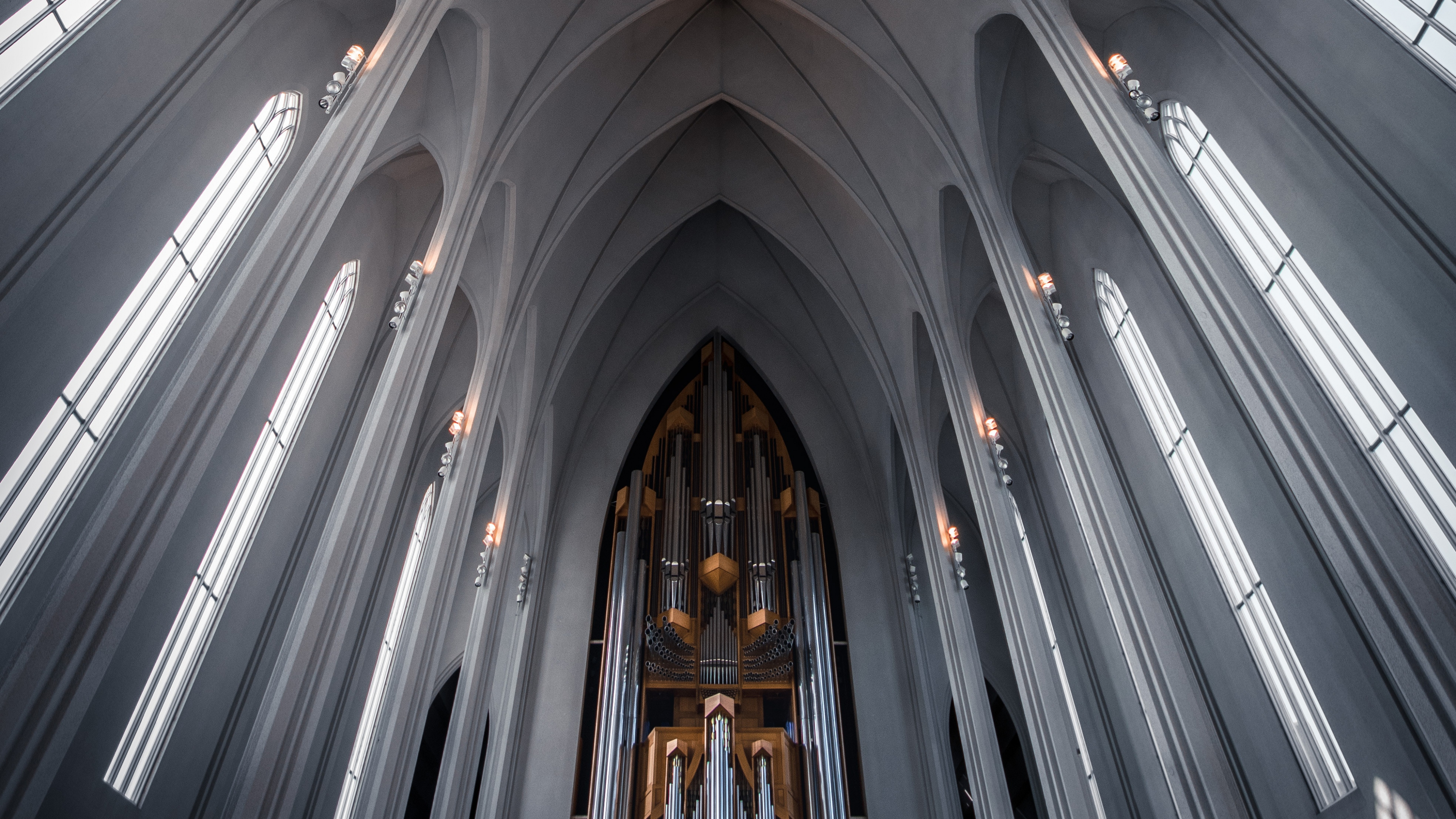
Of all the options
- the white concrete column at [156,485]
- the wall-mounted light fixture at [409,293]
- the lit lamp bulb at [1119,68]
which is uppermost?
the lit lamp bulb at [1119,68]

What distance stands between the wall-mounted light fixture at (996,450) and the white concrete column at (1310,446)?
147 inches

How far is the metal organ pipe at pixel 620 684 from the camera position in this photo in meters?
12.4

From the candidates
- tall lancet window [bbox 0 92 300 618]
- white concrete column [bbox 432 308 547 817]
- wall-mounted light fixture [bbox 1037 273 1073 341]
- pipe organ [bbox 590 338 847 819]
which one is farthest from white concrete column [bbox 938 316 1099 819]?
tall lancet window [bbox 0 92 300 618]

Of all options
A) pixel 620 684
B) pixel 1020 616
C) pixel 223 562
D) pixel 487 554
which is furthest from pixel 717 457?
pixel 223 562

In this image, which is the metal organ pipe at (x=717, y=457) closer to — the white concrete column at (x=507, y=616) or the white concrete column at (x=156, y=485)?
the white concrete column at (x=507, y=616)

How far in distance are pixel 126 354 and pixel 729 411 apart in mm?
11550

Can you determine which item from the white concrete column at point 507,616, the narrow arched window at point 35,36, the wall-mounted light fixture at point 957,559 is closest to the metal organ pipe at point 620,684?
the white concrete column at point 507,616

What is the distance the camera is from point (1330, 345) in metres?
6.93

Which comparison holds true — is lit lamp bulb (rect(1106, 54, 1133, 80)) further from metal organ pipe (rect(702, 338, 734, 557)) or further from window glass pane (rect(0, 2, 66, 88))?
metal organ pipe (rect(702, 338, 734, 557))

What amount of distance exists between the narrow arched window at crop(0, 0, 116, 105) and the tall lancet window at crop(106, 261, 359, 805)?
405cm

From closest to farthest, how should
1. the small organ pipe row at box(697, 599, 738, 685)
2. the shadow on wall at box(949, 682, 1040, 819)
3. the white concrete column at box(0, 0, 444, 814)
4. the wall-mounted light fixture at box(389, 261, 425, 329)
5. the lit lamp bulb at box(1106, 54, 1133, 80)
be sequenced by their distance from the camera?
the white concrete column at box(0, 0, 444, 814) < the lit lamp bulb at box(1106, 54, 1133, 80) < the wall-mounted light fixture at box(389, 261, 425, 329) < the small organ pipe row at box(697, 599, 738, 685) < the shadow on wall at box(949, 682, 1040, 819)

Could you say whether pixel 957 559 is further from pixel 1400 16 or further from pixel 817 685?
pixel 1400 16

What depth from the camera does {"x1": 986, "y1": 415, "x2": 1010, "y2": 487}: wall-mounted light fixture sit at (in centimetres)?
992

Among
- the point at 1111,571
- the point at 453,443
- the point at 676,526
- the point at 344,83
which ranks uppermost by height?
the point at 676,526
